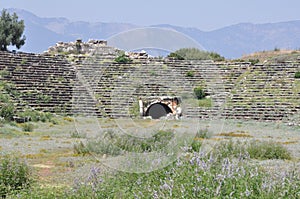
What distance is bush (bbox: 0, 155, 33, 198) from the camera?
10.1 metres

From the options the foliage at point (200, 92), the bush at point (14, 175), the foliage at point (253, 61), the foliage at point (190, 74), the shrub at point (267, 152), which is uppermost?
the foliage at point (253, 61)

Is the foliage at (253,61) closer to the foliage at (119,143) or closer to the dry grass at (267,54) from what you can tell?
the dry grass at (267,54)

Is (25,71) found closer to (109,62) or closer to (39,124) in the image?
(109,62)

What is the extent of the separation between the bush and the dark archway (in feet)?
110

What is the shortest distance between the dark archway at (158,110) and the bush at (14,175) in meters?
33.5

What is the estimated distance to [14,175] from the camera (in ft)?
34.0

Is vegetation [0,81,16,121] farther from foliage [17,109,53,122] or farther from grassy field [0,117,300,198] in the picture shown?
grassy field [0,117,300,198]

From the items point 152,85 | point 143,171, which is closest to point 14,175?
point 143,171

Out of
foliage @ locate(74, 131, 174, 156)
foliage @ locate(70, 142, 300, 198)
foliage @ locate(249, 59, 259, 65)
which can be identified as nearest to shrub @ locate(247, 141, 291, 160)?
foliage @ locate(74, 131, 174, 156)

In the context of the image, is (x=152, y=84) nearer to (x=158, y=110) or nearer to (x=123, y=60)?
(x=158, y=110)

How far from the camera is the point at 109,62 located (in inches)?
2005

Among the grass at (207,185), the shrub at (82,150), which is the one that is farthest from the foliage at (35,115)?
the grass at (207,185)

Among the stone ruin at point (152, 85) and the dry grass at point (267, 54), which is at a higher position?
→ the dry grass at point (267, 54)

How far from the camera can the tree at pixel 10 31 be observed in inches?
2194
